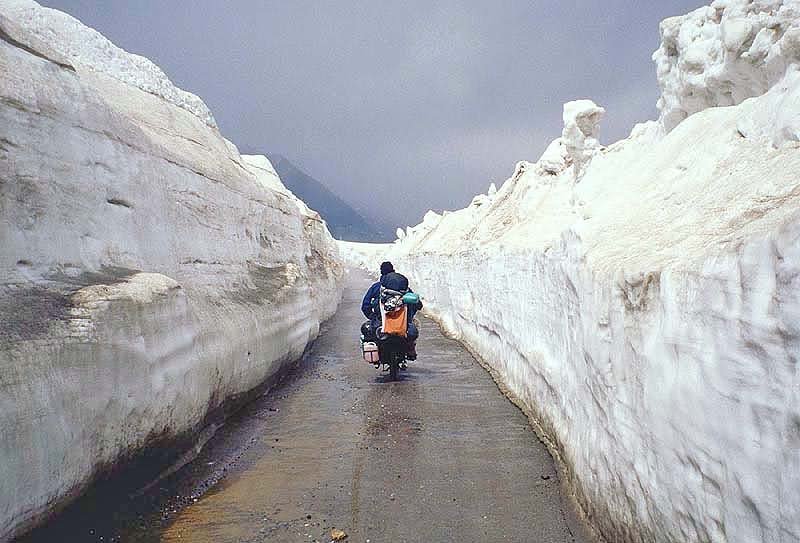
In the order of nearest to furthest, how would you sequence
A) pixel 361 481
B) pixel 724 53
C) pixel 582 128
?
1. pixel 361 481
2. pixel 724 53
3. pixel 582 128

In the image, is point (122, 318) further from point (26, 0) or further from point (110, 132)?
point (26, 0)

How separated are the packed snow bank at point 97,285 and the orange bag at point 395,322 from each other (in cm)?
173

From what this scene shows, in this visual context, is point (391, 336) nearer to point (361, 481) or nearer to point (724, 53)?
point (361, 481)

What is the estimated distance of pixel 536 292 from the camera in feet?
20.3

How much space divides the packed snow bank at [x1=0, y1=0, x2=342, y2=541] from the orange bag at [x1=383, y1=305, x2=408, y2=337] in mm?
1725

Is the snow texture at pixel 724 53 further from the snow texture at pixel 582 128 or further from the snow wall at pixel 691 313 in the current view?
the snow texture at pixel 582 128

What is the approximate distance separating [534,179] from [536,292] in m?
8.15

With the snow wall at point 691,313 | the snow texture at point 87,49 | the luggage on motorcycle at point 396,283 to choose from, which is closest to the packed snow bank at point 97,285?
the snow texture at point 87,49

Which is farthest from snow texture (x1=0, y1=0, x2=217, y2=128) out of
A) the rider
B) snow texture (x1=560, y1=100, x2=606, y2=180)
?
snow texture (x1=560, y1=100, x2=606, y2=180)

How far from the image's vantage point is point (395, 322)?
8023 millimetres

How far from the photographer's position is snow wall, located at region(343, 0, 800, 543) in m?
2.02

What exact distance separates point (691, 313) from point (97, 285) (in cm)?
370

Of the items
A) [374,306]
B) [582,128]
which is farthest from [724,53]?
[374,306]

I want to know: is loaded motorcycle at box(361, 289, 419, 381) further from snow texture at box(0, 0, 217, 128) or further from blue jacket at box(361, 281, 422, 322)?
snow texture at box(0, 0, 217, 128)
